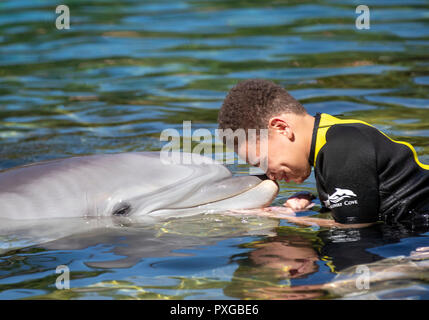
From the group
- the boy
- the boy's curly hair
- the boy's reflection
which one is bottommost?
the boy's reflection

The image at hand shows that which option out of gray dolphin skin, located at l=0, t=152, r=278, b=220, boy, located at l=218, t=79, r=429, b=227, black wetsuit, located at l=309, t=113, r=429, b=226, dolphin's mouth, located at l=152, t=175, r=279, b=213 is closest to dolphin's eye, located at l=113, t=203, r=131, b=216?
gray dolphin skin, located at l=0, t=152, r=278, b=220

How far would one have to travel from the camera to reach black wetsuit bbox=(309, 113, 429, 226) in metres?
4.64

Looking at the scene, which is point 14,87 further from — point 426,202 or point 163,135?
point 426,202

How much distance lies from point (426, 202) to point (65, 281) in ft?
8.34

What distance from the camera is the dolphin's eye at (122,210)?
206 inches

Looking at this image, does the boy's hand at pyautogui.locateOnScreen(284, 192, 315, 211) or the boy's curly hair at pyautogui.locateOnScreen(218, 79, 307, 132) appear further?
the boy's hand at pyautogui.locateOnScreen(284, 192, 315, 211)

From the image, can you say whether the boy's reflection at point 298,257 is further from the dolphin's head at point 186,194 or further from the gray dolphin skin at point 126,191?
the gray dolphin skin at point 126,191

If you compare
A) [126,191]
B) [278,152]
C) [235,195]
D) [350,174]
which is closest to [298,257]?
[350,174]

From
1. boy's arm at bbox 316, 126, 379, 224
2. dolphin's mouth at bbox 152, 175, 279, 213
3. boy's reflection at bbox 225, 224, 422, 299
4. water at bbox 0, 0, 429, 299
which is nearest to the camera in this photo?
boy's reflection at bbox 225, 224, 422, 299

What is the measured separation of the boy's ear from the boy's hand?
2.30 feet

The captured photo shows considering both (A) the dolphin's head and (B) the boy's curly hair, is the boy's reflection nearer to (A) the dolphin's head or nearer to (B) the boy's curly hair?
(A) the dolphin's head

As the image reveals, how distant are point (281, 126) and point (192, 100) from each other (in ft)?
16.7
